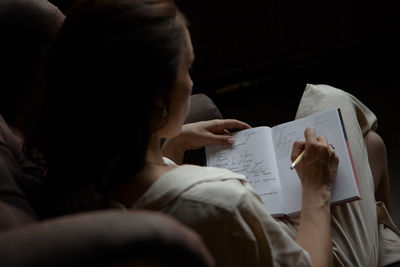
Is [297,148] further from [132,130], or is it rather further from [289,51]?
[289,51]

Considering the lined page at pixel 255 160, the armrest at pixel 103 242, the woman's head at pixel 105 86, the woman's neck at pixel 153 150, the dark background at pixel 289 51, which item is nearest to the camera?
the armrest at pixel 103 242

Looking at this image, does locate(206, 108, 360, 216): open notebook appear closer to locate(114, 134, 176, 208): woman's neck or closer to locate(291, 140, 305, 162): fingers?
locate(291, 140, 305, 162): fingers

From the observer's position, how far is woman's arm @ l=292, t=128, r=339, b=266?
2.44ft

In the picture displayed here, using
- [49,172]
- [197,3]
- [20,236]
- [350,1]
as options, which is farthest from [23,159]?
[350,1]

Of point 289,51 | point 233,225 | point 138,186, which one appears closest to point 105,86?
point 138,186

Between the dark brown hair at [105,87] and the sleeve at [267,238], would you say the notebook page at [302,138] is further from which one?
the dark brown hair at [105,87]

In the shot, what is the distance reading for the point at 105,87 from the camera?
562mm

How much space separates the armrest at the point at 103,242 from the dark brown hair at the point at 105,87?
7.3 inches

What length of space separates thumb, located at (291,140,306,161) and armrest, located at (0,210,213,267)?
0.53 metres

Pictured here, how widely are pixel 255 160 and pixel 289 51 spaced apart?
1114 millimetres

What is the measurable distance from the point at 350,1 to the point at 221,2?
565 mm

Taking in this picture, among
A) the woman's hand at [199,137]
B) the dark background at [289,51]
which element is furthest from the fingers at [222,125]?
the dark background at [289,51]

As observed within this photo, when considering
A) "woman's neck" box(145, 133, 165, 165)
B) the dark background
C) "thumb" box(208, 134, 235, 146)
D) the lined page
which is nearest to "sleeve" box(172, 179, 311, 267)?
"woman's neck" box(145, 133, 165, 165)

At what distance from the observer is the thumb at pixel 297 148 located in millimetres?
897
